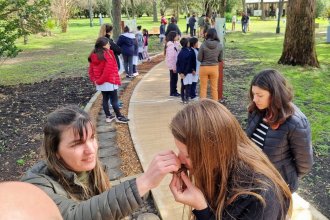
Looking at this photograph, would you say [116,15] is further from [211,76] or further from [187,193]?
[187,193]

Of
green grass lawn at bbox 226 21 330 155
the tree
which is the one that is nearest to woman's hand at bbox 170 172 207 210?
green grass lawn at bbox 226 21 330 155

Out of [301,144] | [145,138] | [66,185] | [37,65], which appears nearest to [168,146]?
[145,138]

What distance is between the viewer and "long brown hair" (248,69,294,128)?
267 centimetres

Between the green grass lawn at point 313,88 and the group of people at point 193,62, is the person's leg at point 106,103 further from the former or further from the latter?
the green grass lawn at point 313,88

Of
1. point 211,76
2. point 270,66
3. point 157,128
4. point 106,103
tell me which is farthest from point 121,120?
point 270,66

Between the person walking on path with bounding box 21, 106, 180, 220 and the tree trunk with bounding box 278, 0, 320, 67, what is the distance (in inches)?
449

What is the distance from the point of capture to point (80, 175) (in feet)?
6.58

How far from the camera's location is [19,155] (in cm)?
539

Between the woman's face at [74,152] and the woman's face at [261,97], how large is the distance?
150cm

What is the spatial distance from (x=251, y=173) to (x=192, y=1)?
1974 inches

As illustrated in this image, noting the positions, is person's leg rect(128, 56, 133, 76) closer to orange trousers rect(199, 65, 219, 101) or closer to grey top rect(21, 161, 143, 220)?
orange trousers rect(199, 65, 219, 101)

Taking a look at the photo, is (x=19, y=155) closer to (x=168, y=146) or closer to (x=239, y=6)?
(x=168, y=146)

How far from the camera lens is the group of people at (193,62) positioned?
23.0 feet

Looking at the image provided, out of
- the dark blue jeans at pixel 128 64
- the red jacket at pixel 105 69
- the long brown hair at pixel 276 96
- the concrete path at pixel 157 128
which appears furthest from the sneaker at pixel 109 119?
the long brown hair at pixel 276 96
